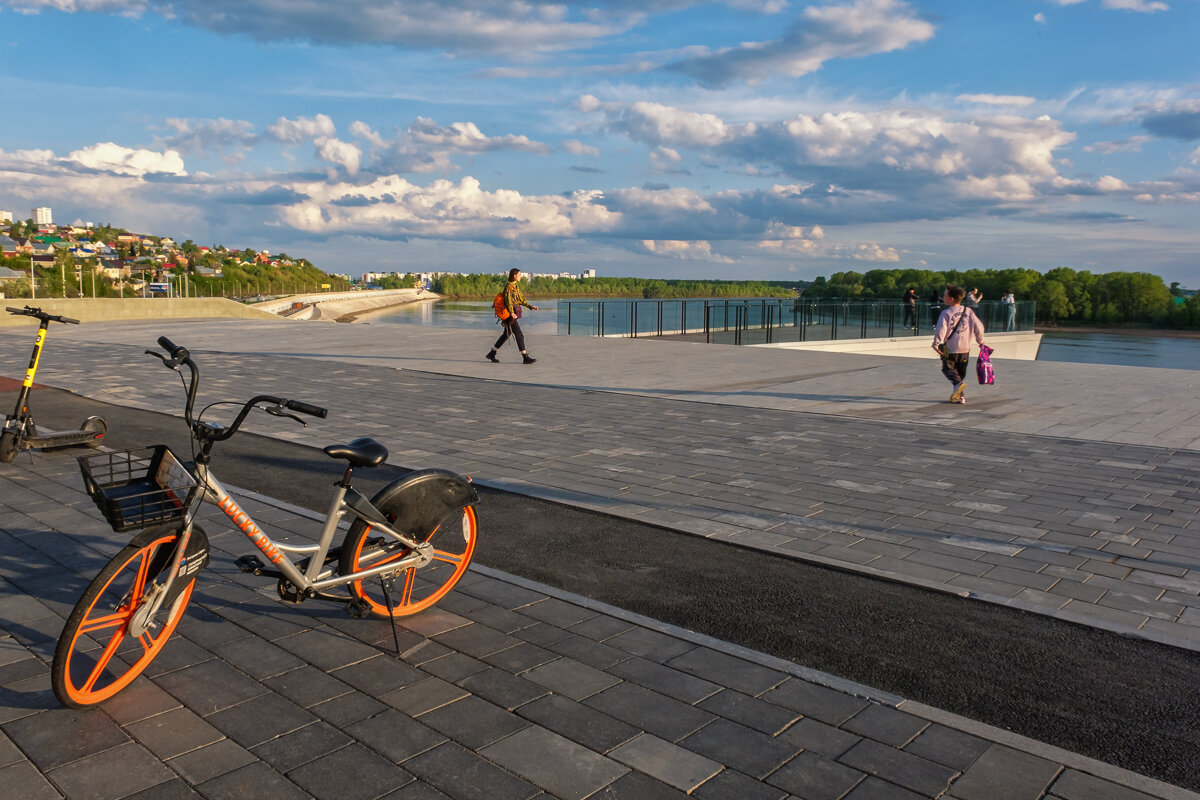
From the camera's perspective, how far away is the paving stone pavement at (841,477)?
5062 millimetres

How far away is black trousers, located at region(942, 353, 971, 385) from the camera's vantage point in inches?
453

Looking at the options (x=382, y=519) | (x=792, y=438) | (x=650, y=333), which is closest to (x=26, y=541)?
(x=382, y=519)

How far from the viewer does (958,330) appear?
11.5 meters

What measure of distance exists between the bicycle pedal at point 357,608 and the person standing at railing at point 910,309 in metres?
29.5

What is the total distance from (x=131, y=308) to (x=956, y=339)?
3037cm

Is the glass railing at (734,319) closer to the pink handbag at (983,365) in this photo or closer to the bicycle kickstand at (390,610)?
the pink handbag at (983,365)

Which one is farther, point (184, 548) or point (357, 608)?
point (357, 608)

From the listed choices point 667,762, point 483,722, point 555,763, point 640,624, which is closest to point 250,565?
point 483,722

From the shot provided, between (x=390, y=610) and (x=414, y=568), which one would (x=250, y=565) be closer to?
(x=390, y=610)

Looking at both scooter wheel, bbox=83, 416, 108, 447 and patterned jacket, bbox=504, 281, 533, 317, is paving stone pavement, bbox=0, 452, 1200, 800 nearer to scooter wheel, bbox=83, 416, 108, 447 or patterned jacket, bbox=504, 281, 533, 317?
scooter wheel, bbox=83, 416, 108, 447

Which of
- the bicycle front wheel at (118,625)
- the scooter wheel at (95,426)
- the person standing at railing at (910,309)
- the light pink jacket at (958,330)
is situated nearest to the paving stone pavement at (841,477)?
the light pink jacket at (958,330)

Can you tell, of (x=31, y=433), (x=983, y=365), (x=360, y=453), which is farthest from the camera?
(x=983, y=365)

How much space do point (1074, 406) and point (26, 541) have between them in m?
11.3

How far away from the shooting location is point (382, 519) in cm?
394
